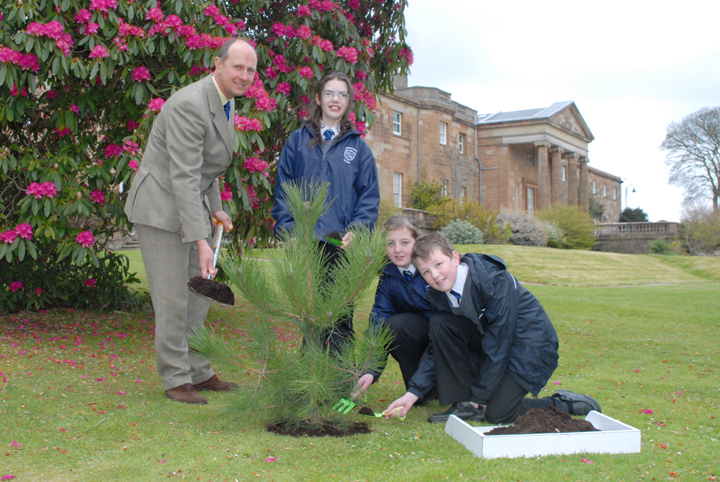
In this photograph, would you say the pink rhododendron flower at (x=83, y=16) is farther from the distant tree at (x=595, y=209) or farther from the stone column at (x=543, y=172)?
the distant tree at (x=595, y=209)

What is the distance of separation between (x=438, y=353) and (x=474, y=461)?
89cm

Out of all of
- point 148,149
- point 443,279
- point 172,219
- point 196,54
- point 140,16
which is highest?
point 140,16

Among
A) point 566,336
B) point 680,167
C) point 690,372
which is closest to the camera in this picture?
point 690,372

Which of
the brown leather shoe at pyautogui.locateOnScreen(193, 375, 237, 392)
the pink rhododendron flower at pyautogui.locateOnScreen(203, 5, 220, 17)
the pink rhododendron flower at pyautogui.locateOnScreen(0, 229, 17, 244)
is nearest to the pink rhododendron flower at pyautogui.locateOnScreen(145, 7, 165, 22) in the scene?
the pink rhododendron flower at pyautogui.locateOnScreen(203, 5, 220, 17)

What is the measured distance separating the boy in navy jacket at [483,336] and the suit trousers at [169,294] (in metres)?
1.43

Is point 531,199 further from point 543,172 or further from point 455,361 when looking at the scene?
point 455,361

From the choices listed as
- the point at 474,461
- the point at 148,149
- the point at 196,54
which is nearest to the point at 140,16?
the point at 196,54

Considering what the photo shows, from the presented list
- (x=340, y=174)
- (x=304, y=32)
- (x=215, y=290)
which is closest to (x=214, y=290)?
(x=215, y=290)

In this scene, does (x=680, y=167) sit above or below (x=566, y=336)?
above

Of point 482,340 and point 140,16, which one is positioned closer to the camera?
point 482,340

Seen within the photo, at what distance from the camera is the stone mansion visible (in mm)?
31875

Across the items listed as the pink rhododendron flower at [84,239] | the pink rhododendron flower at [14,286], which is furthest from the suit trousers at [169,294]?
the pink rhododendron flower at [14,286]

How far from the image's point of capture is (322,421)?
Result: 10.6ft

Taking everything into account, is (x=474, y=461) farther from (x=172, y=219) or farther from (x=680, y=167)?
(x=680, y=167)
